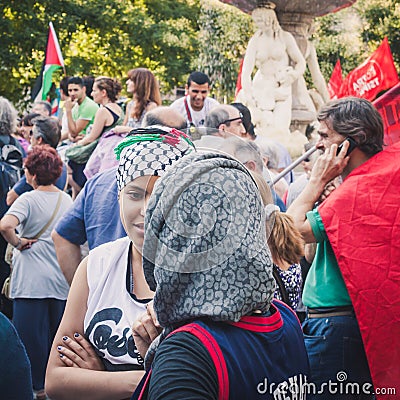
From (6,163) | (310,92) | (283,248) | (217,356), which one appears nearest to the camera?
(217,356)

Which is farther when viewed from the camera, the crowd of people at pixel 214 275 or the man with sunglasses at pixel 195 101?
the man with sunglasses at pixel 195 101

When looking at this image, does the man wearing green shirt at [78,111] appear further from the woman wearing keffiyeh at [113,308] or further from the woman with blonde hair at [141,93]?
the woman wearing keffiyeh at [113,308]

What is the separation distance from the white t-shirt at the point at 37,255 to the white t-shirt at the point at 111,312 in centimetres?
328

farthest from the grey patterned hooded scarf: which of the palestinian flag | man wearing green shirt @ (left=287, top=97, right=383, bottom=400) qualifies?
the palestinian flag

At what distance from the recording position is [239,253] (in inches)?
70.4

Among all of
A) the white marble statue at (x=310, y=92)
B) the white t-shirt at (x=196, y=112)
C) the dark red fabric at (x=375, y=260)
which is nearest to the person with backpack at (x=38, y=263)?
the white t-shirt at (x=196, y=112)

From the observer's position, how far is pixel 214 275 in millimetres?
1766

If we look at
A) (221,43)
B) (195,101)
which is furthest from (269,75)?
(221,43)

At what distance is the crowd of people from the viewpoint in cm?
177

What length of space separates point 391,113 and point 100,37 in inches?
799

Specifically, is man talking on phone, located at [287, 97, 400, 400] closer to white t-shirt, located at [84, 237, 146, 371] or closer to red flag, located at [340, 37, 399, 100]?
white t-shirt, located at [84, 237, 146, 371]

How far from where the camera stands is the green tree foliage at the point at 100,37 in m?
21.7

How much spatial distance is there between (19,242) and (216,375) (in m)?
4.37

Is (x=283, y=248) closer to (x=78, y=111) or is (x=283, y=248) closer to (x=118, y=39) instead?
(x=78, y=111)
